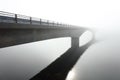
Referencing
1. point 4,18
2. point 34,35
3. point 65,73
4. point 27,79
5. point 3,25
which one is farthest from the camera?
point 65,73

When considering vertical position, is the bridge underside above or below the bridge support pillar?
above

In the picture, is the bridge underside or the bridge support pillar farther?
the bridge support pillar

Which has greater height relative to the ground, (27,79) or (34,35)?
(34,35)

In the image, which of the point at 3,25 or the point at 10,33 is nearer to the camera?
the point at 3,25

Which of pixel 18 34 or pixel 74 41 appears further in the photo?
pixel 74 41

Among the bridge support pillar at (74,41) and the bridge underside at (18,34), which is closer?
the bridge underside at (18,34)

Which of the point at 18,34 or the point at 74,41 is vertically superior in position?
the point at 18,34

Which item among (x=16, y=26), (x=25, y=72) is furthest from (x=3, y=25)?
(x=25, y=72)

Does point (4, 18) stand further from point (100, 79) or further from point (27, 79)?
point (100, 79)

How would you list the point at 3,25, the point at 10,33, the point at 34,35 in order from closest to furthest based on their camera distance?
the point at 3,25 → the point at 10,33 → the point at 34,35

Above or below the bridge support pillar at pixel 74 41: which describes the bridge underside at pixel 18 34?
above

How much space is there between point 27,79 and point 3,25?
1363 cm

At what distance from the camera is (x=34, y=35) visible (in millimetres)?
24500

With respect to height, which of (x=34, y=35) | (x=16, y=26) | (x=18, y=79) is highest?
(x=16, y=26)
